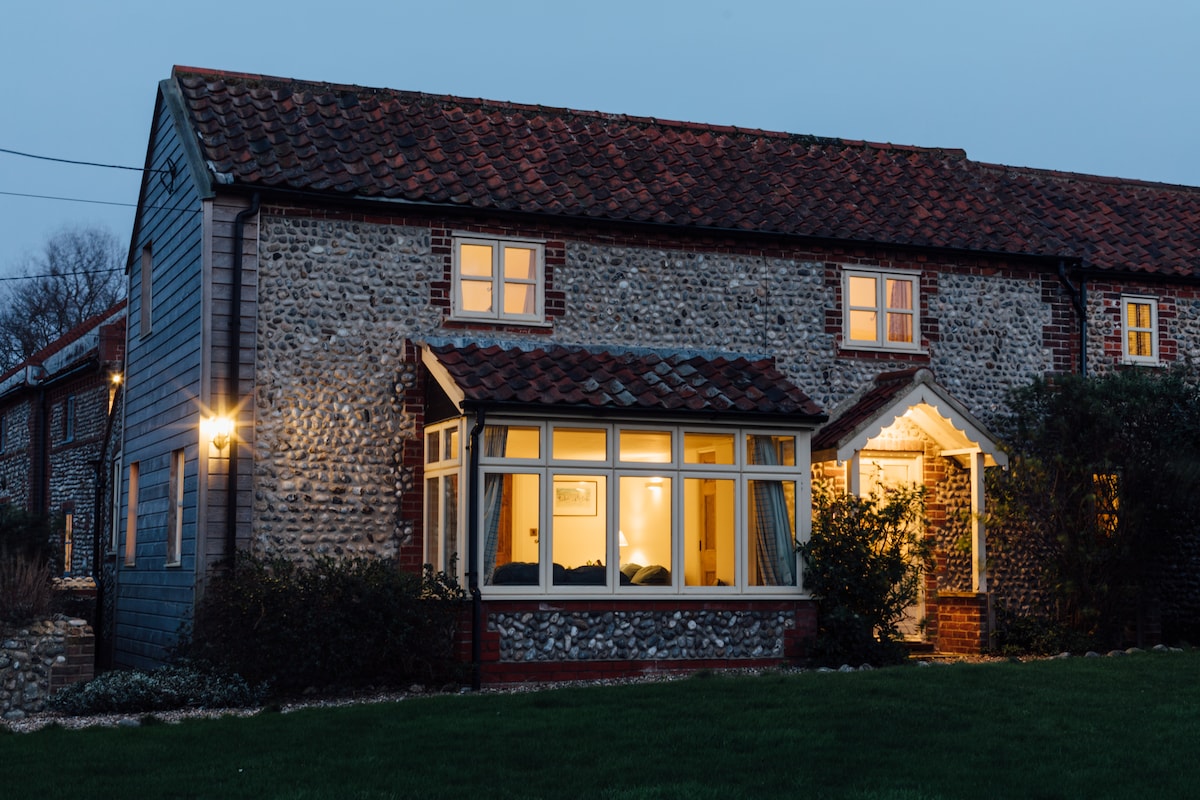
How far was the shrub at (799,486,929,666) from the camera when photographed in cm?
1612

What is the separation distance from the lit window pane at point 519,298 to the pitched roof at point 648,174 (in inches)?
38.5

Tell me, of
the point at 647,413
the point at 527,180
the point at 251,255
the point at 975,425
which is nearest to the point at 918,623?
the point at 975,425

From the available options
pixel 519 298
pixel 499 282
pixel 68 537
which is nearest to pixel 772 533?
pixel 519 298

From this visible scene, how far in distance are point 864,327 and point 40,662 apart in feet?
35.8

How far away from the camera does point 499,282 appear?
696 inches

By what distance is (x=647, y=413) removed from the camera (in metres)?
16.0

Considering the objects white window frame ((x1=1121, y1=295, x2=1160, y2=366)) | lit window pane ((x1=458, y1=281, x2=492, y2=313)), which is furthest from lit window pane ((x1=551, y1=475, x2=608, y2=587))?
white window frame ((x1=1121, y1=295, x2=1160, y2=366))

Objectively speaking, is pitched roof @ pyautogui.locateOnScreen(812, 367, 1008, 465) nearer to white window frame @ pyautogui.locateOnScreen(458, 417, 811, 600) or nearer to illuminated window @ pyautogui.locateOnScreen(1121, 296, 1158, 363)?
white window frame @ pyautogui.locateOnScreen(458, 417, 811, 600)

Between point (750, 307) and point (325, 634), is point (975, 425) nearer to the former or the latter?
point (750, 307)

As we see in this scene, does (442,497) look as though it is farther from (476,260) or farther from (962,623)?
(962,623)

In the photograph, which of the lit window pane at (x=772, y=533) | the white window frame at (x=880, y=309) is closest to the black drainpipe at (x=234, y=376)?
the lit window pane at (x=772, y=533)

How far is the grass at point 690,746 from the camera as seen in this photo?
8.98 meters

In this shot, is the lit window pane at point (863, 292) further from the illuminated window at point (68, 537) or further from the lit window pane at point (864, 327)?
the illuminated window at point (68, 537)

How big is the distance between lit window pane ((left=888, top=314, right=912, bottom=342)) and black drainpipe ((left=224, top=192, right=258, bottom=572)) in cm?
843
